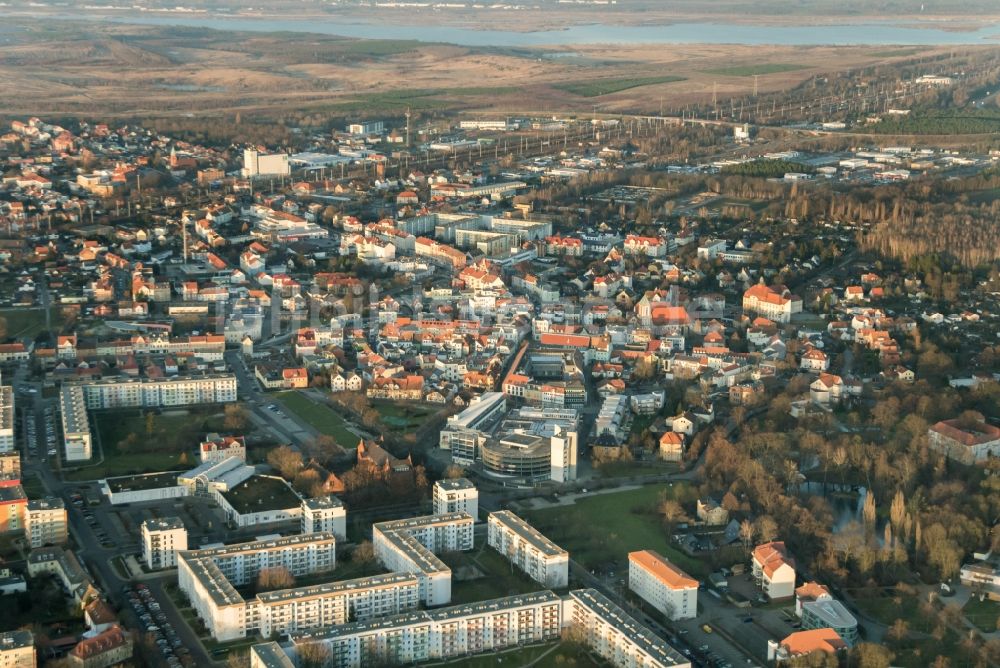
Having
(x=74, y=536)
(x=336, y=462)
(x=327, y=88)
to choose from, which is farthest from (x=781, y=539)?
(x=327, y=88)

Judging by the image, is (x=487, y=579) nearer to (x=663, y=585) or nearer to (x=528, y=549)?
(x=528, y=549)

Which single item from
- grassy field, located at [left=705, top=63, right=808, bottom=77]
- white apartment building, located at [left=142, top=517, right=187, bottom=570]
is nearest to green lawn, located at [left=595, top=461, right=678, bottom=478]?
white apartment building, located at [left=142, top=517, right=187, bottom=570]

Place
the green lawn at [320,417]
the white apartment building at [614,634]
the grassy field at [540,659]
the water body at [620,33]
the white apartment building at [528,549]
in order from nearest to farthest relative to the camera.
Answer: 1. the white apartment building at [614,634]
2. the grassy field at [540,659]
3. the white apartment building at [528,549]
4. the green lawn at [320,417]
5. the water body at [620,33]

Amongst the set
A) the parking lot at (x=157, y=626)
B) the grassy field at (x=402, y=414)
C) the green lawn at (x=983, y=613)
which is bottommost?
the grassy field at (x=402, y=414)

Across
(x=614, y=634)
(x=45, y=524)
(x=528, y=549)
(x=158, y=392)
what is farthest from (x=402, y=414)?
(x=614, y=634)

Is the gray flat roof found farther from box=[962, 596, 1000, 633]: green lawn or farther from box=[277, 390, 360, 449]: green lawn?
box=[962, 596, 1000, 633]: green lawn

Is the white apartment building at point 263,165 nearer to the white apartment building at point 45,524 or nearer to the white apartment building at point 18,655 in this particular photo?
the white apartment building at point 45,524

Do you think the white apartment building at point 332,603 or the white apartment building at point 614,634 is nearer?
the white apartment building at point 614,634

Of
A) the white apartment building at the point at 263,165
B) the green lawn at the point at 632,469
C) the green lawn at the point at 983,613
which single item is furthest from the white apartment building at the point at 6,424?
the white apartment building at the point at 263,165
